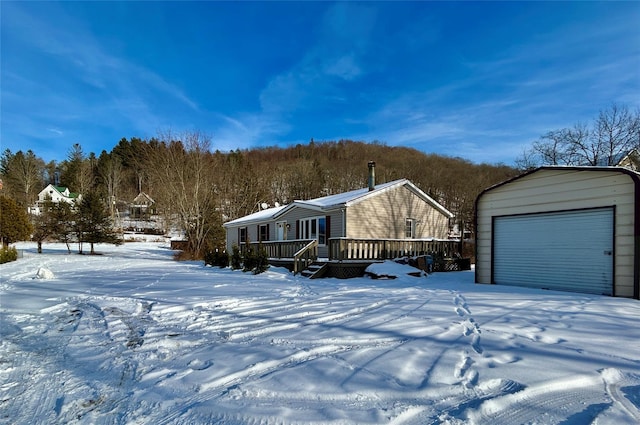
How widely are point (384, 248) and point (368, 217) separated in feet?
12.8

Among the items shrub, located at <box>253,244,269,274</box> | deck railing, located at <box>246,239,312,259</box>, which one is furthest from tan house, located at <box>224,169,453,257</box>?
shrub, located at <box>253,244,269,274</box>

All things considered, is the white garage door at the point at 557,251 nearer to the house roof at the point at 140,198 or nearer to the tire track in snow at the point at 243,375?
the tire track in snow at the point at 243,375

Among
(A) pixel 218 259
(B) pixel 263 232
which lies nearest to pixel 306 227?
(A) pixel 218 259

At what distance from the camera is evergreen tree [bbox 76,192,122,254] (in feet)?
96.5

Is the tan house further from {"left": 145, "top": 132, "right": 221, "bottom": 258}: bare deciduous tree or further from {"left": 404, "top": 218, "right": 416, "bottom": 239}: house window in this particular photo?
{"left": 145, "top": 132, "right": 221, "bottom": 258}: bare deciduous tree

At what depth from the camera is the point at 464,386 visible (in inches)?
127

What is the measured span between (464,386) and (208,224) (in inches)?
1175

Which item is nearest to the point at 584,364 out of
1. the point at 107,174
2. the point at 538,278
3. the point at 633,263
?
the point at 633,263

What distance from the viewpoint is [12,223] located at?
2425cm

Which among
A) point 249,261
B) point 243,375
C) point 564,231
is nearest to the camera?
point 243,375

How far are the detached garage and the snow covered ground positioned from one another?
4.22 ft

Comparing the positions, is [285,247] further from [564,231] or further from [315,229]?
[564,231]

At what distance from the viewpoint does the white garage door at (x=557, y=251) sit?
27.7 feet

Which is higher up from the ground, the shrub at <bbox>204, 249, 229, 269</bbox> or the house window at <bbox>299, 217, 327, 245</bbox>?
the house window at <bbox>299, 217, 327, 245</bbox>
